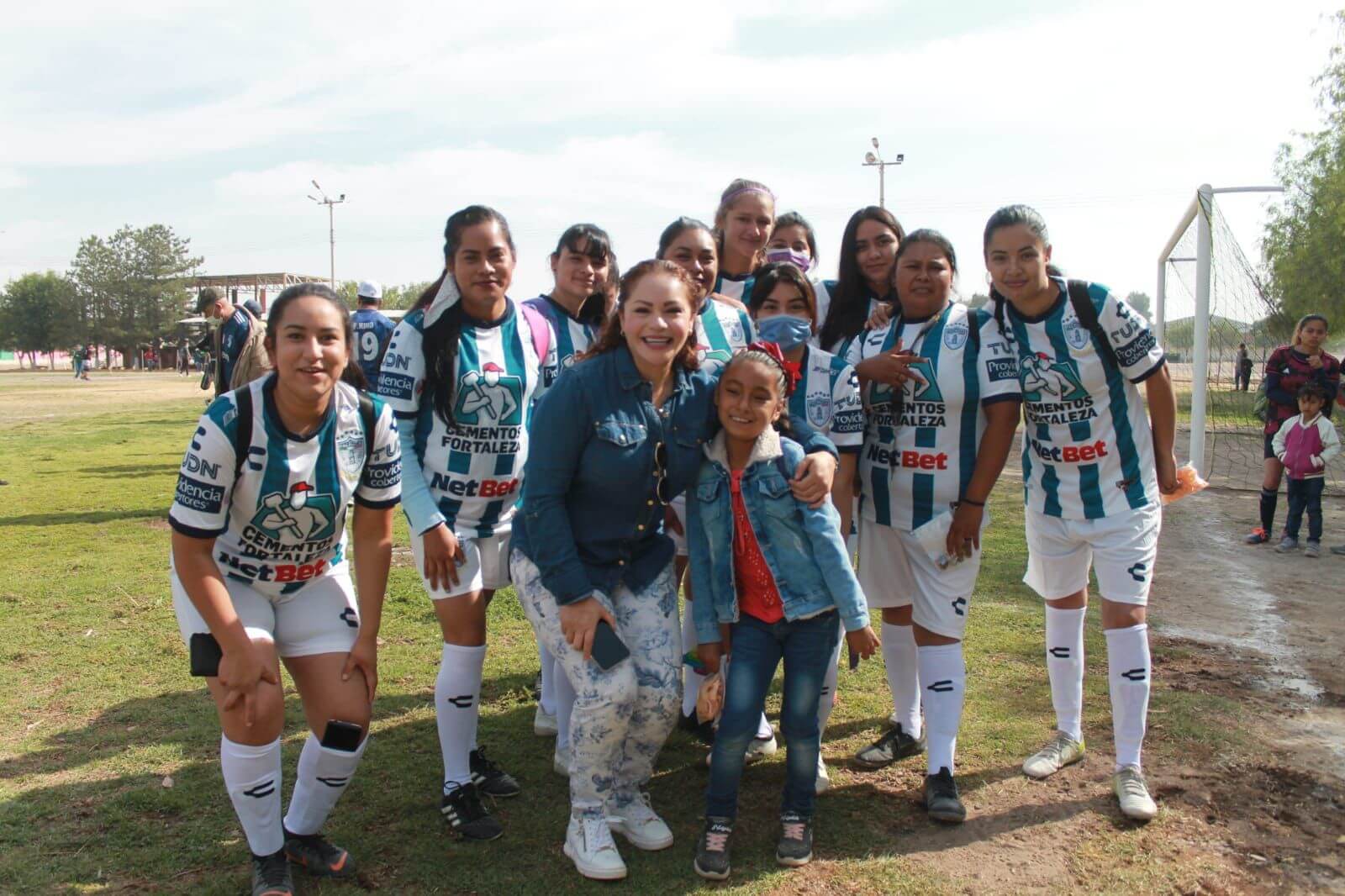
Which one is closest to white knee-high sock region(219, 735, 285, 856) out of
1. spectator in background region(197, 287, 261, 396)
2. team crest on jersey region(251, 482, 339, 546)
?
team crest on jersey region(251, 482, 339, 546)

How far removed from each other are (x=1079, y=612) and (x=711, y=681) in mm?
1847

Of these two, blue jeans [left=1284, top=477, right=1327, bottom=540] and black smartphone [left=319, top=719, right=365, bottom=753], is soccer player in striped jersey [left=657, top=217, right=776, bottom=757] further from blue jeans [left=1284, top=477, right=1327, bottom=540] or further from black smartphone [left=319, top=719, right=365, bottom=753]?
blue jeans [left=1284, top=477, right=1327, bottom=540]

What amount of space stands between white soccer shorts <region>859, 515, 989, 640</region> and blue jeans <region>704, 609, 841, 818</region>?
66 centimetres

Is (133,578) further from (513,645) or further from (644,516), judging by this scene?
(644,516)

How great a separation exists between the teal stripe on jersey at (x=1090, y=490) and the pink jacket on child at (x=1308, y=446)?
20.4 ft

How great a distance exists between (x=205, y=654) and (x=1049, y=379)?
331 centimetres

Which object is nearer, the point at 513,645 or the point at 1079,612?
the point at 1079,612

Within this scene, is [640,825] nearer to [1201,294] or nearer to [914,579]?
[914,579]

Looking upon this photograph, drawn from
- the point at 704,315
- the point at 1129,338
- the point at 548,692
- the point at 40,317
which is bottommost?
the point at 548,692

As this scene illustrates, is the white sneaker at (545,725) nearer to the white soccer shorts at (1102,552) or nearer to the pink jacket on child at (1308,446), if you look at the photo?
the white soccer shorts at (1102,552)

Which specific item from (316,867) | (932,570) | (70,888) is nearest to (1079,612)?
(932,570)

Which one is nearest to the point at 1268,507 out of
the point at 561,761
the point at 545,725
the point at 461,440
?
the point at 545,725

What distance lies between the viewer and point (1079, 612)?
4.29 meters

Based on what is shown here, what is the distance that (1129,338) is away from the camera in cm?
389
